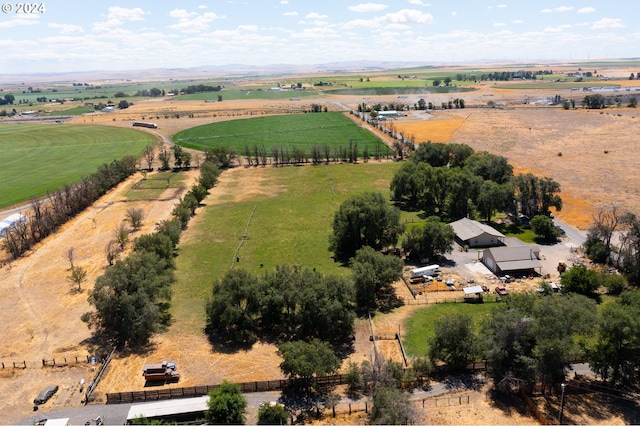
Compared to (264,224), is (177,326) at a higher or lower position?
lower

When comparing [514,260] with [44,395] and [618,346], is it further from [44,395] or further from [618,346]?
[44,395]

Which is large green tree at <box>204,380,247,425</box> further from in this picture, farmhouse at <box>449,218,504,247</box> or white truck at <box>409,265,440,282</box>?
farmhouse at <box>449,218,504,247</box>

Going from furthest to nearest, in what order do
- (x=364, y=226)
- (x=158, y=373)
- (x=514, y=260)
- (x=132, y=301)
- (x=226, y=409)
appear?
(x=364, y=226), (x=514, y=260), (x=132, y=301), (x=158, y=373), (x=226, y=409)

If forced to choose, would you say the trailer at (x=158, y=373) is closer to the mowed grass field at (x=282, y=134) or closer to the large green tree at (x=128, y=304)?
the large green tree at (x=128, y=304)

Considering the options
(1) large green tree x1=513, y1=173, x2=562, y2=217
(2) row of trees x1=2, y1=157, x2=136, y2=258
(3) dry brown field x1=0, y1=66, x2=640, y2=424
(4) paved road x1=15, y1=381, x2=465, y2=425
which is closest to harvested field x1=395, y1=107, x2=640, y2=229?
(3) dry brown field x1=0, y1=66, x2=640, y2=424

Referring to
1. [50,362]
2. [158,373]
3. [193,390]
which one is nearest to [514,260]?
[193,390]

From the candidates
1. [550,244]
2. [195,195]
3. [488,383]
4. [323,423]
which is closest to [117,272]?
[323,423]

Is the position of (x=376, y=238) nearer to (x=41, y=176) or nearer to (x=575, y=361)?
(x=575, y=361)
